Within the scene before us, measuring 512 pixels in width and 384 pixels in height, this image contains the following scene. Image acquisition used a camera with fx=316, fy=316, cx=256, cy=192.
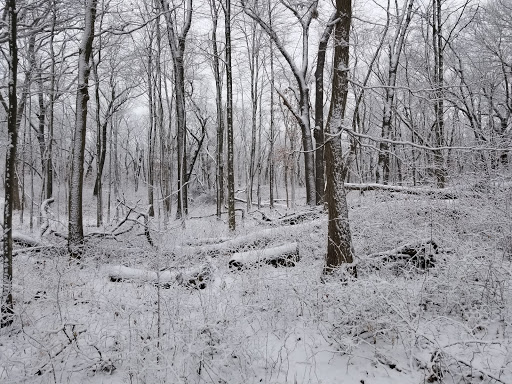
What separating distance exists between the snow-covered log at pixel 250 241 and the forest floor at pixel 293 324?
1427 mm

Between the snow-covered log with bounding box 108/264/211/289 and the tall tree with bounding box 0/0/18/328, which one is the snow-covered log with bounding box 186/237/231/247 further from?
the tall tree with bounding box 0/0/18/328

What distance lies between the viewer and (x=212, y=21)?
48.9ft

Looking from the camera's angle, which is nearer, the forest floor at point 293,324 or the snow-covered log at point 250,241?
the forest floor at point 293,324

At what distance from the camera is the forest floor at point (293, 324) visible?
3.31 m

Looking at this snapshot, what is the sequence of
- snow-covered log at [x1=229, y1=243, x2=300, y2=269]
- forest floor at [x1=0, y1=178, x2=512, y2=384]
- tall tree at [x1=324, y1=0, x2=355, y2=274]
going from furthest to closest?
snow-covered log at [x1=229, y1=243, x2=300, y2=269]
tall tree at [x1=324, y1=0, x2=355, y2=274]
forest floor at [x1=0, y1=178, x2=512, y2=384]

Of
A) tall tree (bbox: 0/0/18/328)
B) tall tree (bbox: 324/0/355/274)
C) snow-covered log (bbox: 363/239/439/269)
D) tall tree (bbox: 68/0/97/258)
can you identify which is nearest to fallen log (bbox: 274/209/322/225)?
snow-covered log (bbox: 363/239/439/269)

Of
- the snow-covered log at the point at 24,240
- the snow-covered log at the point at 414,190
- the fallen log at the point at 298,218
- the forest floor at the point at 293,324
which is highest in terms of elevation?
the snow-covered log at the point at 414,190

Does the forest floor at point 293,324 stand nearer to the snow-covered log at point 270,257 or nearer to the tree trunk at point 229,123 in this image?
the snow-covered log at point 270,257

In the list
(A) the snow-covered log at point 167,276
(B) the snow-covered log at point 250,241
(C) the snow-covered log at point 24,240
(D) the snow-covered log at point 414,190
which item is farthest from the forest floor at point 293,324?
(C) the snow-covered log at point 24,240

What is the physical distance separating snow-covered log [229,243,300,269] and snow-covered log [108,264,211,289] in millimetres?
648

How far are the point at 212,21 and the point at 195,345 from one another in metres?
15.1

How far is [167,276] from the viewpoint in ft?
18.5

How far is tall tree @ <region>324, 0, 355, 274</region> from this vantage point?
199 inches

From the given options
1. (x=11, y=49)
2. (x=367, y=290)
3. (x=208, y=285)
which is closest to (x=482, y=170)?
(x=367, y=290)
